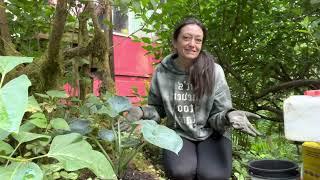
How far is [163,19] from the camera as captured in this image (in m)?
3.24

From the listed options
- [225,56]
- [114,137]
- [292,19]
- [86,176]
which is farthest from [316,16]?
[86,176]

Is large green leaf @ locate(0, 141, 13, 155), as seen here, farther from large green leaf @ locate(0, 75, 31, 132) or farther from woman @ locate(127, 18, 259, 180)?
woman @ locate(127, 18, 259, 180)

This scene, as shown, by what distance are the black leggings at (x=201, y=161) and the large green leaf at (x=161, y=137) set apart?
34.0 inches

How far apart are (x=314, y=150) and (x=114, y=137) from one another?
3.45ft

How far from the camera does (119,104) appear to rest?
2.01 metres

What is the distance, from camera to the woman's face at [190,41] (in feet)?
8.41

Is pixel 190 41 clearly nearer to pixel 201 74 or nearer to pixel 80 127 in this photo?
pixel 201 74

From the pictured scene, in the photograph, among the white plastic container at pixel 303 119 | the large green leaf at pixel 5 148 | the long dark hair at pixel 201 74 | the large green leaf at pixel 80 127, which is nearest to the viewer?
the large green leaf at pixel 5 148

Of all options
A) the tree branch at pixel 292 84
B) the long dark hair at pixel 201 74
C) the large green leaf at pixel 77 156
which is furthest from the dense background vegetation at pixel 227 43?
the large green leaf at pixel 77 156

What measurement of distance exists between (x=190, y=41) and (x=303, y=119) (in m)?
1.09

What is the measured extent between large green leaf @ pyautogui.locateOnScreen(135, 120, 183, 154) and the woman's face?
96 centimetres

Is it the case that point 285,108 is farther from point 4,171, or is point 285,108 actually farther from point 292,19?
point 292,19

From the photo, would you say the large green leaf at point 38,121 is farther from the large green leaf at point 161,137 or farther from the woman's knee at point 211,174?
the woman's knee at point 211,174

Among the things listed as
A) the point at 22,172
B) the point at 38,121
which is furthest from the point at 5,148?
the point at 22,172
